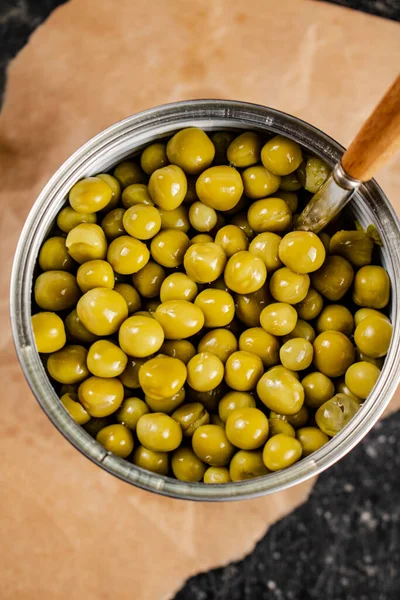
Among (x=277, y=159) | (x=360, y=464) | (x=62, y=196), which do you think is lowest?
(x=360, y=464)

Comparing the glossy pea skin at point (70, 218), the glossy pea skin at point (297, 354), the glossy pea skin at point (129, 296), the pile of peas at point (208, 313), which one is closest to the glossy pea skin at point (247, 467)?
the pile of peas at point (208, 313)

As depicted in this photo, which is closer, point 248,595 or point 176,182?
point 176,182

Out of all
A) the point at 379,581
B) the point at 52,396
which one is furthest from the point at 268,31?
the point at 379,581

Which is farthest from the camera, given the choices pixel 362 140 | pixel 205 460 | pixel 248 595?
pixel 248 595

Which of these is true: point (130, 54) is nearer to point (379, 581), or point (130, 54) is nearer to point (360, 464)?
point (360, 464)

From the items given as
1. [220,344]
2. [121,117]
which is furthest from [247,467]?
[121,117]

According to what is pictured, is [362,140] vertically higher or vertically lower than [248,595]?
higher

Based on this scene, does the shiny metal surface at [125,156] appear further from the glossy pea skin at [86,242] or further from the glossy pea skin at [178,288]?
the glossy pea skin at [178,288]
